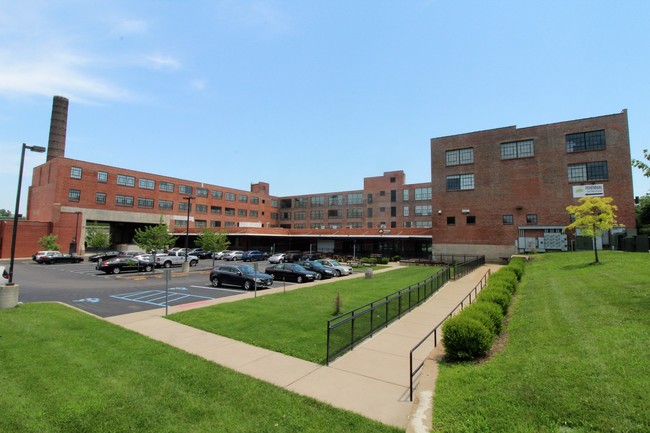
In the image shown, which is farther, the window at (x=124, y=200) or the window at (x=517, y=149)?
the window at (x=124, y=200)

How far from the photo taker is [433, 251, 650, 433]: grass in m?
4.53

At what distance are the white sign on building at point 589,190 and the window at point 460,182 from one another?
11.7 m

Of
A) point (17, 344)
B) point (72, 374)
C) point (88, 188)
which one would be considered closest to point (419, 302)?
point (72, 374)

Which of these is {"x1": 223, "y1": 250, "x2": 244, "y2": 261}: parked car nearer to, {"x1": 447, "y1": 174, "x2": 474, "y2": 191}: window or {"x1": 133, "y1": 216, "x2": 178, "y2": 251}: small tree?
{"x1": 133, "y1": 216, "x2": 178, "y2": 251}: small tree

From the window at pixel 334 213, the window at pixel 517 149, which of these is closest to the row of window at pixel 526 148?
the window at pixel 517 149

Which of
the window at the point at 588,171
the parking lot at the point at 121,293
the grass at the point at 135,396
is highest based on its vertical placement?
the window at the point at 588,171

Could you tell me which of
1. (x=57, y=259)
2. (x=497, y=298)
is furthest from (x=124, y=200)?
(x=497, y=298)

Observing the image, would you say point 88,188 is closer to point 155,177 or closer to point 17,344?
point 155,177

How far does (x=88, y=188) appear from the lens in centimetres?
5625

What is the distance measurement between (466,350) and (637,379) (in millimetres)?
3072

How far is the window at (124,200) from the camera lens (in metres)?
60.6

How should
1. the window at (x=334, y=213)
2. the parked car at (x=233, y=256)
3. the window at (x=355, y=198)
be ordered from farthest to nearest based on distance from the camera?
the window at (x=334, y=213), the window at (x=355, y=198), the parked car at (x=233, y=256)

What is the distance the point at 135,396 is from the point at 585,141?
4947 centimetres

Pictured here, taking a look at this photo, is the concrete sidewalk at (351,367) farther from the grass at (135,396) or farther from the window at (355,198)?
the window at (355,198)
